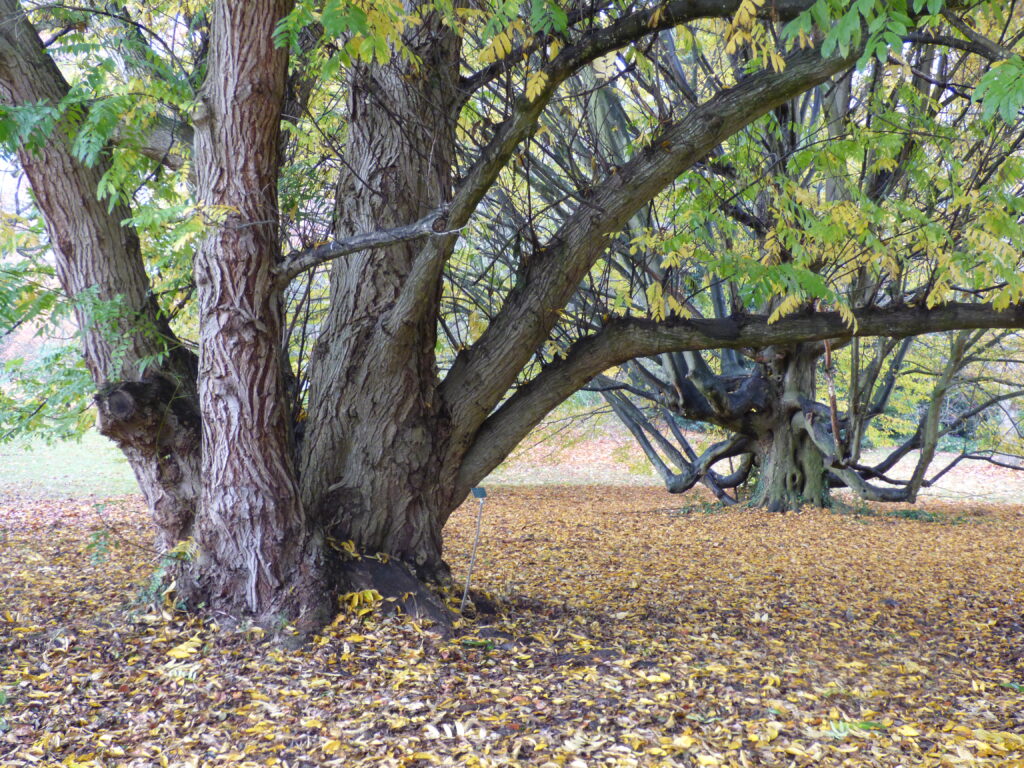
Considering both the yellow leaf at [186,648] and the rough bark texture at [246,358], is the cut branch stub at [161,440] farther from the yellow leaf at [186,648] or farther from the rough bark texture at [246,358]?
the yellow leaf at [186,648]

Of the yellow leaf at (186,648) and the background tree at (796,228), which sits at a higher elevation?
the background tree at (796,228)

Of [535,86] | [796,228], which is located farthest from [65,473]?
[535,86]

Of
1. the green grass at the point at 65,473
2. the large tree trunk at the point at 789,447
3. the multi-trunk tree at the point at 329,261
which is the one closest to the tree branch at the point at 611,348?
the multi-trunk tree at the point at 329,261

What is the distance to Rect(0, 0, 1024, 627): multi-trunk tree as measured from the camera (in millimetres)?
3363

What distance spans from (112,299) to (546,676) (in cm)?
287

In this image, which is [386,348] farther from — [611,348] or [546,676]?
[546,676]

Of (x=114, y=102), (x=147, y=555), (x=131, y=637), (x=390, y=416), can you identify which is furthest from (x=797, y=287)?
(x=147, y=555)

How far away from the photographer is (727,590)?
5.25 meters

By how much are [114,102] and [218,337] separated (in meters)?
1.11

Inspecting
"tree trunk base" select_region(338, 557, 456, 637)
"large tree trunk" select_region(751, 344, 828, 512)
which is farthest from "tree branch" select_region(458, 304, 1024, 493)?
"large tree trunk" select_region(751, 344, 828, 512)

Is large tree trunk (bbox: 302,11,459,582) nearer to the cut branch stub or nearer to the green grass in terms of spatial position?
the cut branch stub

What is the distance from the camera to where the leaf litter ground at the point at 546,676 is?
8.91 feet

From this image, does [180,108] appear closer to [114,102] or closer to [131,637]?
[114,102]

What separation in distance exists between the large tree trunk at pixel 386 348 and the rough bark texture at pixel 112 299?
0.74 metres
